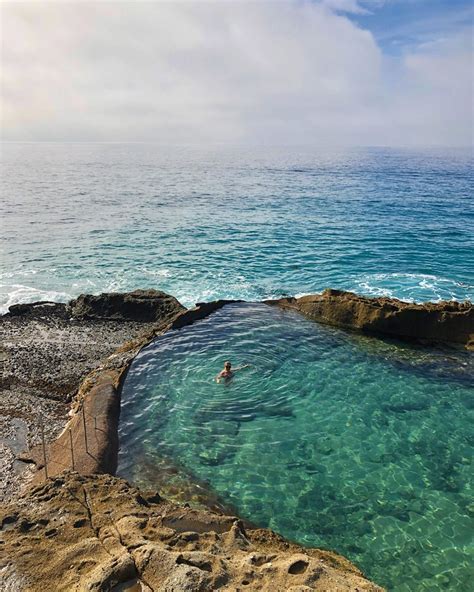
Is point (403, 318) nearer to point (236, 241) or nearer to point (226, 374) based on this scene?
point (226, 374)

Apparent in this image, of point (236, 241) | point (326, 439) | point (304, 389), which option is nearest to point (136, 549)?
point (326, 439)

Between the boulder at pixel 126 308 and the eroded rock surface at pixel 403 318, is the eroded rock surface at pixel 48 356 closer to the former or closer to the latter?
the boulder at pixel 126 308

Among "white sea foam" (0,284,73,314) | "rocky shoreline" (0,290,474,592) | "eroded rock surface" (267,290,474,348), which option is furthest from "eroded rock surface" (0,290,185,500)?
"eroded rock surface" (267,290,474,348)

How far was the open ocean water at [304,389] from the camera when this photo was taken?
1069 centimetres

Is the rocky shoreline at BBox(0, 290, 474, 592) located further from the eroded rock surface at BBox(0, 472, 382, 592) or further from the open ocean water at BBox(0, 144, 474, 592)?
the open ocean water at BBox(0, 144, 474, 592)

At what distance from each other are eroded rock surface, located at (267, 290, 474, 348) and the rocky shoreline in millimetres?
43

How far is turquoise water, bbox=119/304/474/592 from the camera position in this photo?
1026cm

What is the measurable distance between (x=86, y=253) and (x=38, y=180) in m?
Answer: 58.5

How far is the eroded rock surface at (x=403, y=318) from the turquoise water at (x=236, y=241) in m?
6.87

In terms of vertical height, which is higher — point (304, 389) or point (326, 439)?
point (304, 389)

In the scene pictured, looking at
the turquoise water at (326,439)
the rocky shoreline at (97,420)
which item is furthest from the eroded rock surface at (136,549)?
the turquoise water at (326,439)

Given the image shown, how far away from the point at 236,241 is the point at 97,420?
90.3 ft

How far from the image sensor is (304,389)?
15.7m

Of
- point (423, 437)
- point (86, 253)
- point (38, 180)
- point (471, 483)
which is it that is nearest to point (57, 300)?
point (86, 253)
